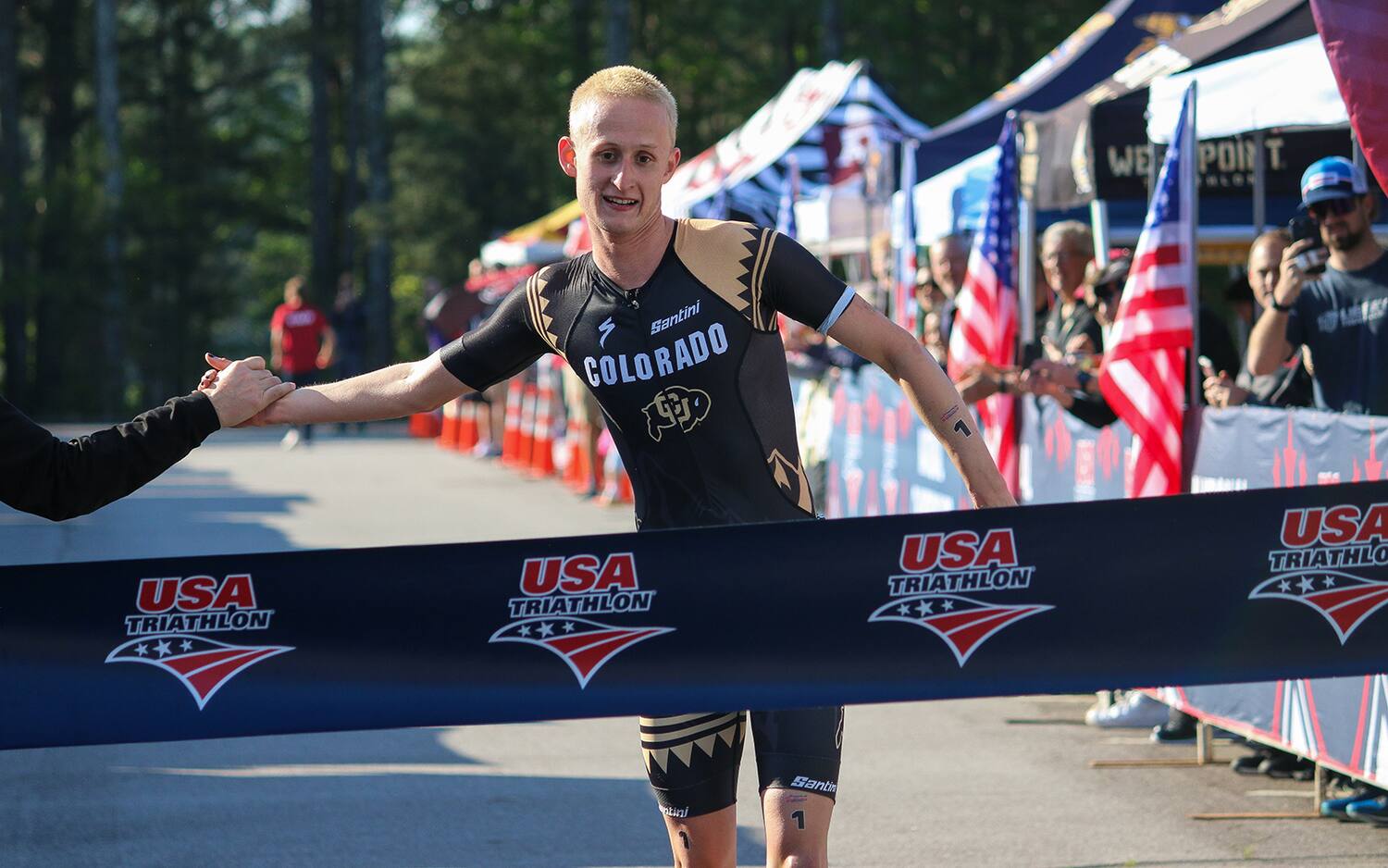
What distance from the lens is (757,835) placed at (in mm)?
7051

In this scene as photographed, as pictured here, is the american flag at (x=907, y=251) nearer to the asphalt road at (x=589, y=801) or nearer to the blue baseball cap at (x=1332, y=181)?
the asphalt road at (x=589, y=801)

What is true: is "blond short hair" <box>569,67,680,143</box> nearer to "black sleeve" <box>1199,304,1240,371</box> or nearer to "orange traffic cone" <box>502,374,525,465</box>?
"black sleeve" <box>1199,304,1240,371</box>

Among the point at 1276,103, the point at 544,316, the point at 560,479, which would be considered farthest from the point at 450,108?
the point at 544,316

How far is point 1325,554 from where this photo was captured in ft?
14.6

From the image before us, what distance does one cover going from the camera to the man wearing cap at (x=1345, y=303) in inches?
296

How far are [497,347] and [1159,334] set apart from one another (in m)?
4.98

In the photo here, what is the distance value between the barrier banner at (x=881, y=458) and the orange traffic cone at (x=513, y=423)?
450 inches

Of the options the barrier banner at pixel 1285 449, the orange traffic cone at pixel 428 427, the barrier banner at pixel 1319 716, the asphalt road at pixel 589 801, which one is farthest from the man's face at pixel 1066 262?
the orange traffic cone at pixel 428 427

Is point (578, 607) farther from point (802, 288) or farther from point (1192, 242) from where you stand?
point (1192, 242)

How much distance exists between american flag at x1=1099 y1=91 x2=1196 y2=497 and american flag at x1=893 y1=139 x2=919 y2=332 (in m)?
4.77

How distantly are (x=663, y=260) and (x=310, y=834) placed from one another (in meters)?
3.45

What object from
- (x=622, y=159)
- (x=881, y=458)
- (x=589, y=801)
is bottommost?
(x=589, y=801)

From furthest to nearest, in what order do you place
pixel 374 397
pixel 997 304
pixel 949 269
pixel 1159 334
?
pixel 949 269 → pixel 997 304 → pixel 1159 334 → pixel 374 397

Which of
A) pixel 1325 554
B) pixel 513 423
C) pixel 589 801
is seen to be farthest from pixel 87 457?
pixel 513 423
